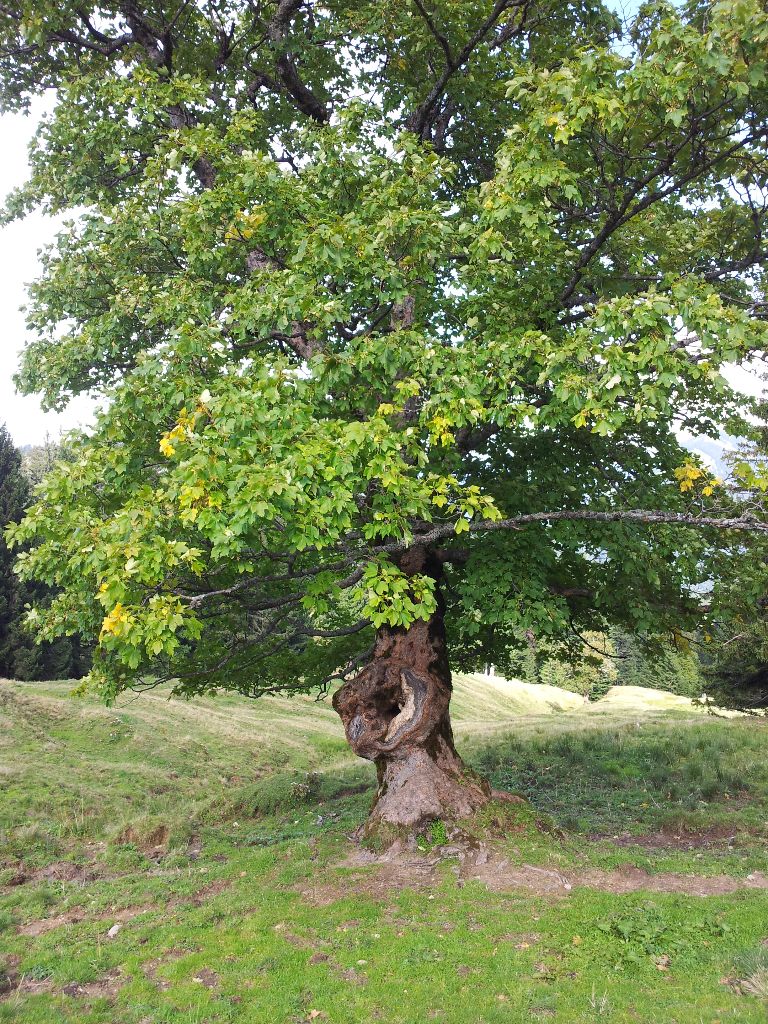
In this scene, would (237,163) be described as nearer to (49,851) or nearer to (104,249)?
(104,249)

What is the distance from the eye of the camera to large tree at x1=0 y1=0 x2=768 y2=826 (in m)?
8.27

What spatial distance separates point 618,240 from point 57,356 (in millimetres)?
10229

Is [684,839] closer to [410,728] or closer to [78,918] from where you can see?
[410,728]

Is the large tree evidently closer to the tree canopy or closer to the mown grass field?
the tree canopy

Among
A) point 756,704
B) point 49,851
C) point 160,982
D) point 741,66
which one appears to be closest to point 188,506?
point 160,982

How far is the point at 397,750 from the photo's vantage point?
39.7 feet

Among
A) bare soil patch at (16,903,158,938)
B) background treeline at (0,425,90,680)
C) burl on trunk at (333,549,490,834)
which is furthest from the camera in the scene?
background treeline at (0,425,90,680)

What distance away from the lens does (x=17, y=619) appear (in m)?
31.8

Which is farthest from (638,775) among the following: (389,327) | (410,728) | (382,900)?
(389,327)

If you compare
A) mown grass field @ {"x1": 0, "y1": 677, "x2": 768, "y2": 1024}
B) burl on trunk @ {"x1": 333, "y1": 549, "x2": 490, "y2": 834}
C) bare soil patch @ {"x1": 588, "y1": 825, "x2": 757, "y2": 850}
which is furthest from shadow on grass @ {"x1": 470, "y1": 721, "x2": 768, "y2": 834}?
burl on trunk @ {"x1": 333, "y1": 549, "x2": 490, "y2": 834}

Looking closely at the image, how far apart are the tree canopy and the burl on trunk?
1.21 metres

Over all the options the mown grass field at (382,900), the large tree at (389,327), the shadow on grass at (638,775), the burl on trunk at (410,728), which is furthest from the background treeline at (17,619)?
the burl on trunk at (410,728)

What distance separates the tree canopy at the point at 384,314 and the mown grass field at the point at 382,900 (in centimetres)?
374

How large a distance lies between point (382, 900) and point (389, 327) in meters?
10.0
